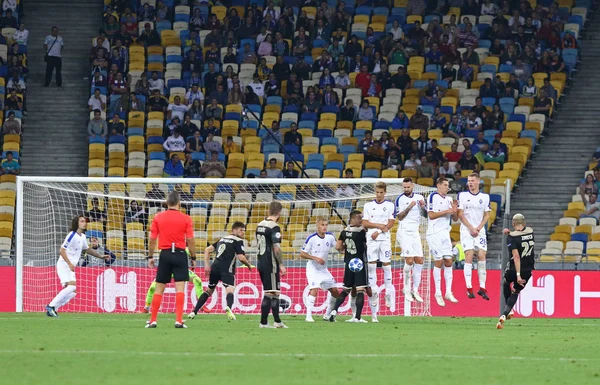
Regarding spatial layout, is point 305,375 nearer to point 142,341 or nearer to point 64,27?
point 142,341

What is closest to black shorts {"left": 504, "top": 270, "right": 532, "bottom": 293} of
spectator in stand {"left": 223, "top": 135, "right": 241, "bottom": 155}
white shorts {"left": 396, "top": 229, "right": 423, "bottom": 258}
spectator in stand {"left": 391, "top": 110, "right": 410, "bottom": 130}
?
white shorts {"left": 396, "top": 229, "right": 423, "bottom": 258}

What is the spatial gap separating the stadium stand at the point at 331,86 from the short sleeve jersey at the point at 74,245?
929 cm

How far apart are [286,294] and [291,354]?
531 inches

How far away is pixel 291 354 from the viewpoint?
47.5 ft

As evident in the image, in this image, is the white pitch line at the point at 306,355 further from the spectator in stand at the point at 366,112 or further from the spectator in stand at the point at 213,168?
the spectator in stand at the point at 366,112

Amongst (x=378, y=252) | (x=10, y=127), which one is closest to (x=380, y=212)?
(x=378, y=252)

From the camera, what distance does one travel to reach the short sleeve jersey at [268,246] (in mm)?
19172

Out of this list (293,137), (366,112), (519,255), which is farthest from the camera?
(366,112)

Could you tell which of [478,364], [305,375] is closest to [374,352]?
[478,364]

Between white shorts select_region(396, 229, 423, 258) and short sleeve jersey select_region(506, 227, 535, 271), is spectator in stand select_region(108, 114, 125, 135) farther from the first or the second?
short sleeve jersey select_region(506, 227, 535, 271)

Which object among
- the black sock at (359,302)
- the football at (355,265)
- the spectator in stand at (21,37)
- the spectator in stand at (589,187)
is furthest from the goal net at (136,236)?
the spectator in stand at (21,37)

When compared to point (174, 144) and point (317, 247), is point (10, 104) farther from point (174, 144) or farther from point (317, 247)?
point (317, 247)

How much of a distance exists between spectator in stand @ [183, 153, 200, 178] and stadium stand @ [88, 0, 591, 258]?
0.03 m

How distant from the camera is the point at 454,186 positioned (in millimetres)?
32281
